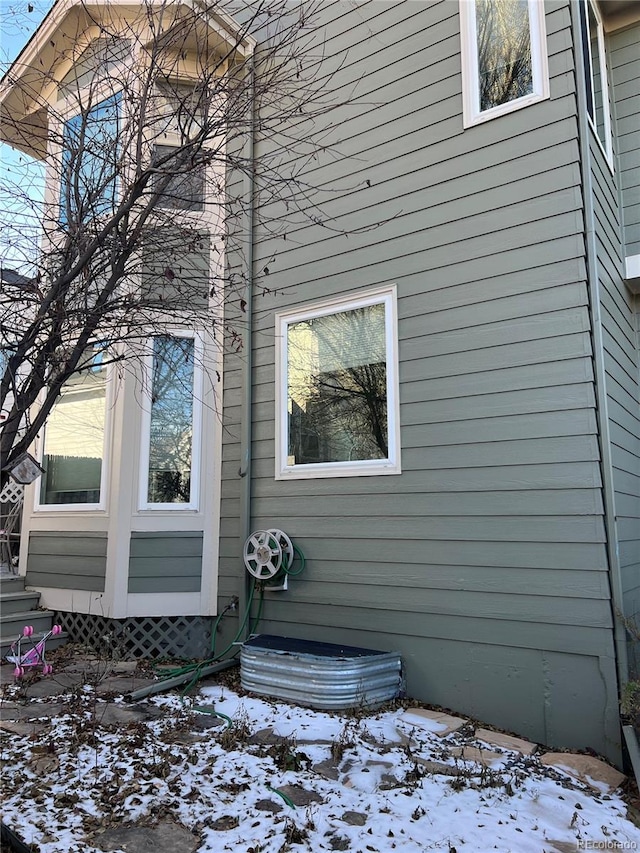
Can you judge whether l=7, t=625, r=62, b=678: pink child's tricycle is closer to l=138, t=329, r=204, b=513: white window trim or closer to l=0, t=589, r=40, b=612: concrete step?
l=0, t=589, r=40, b=612: concrete step

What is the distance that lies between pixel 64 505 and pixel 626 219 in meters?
5.35

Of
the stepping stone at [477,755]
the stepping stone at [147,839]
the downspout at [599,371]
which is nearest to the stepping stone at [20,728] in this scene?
the stepping stone at [147,839]

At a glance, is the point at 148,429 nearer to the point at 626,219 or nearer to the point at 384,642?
the point at 384,642

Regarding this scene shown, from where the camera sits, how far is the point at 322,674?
12.3ft

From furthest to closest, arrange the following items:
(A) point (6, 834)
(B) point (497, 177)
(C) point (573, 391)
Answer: (B) point (497, 177)
(C) point (573, 391)
(A) point (6, 834)

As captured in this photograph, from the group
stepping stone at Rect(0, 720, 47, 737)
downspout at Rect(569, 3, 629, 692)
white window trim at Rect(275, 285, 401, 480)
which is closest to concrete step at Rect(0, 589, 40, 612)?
stepping stone at Rect(0, 720, 47, 737)

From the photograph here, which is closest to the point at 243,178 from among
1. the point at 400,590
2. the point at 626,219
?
the point at 626,219

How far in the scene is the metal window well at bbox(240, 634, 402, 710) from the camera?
3.73 m

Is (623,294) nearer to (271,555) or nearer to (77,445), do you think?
(271,555)

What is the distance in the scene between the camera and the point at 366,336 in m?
4.54

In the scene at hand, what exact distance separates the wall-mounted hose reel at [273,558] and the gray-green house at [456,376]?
98mm

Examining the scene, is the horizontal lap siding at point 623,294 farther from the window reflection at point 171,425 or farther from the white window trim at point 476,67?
the window reflection at point 171,425

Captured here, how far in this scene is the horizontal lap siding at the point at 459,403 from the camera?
3502mm

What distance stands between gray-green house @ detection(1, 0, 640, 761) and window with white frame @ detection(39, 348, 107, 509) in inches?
15.7
